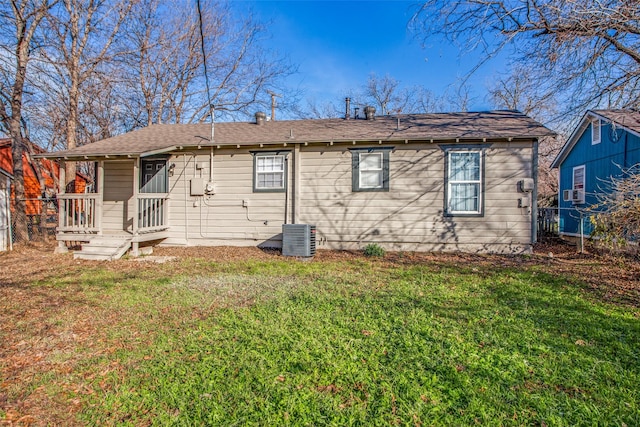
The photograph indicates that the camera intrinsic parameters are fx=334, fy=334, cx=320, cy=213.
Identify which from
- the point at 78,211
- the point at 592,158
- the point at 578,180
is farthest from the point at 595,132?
the point at 78,211

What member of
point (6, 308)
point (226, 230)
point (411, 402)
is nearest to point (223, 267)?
point (226, 230)

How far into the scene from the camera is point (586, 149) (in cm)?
1298

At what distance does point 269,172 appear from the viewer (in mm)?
9266

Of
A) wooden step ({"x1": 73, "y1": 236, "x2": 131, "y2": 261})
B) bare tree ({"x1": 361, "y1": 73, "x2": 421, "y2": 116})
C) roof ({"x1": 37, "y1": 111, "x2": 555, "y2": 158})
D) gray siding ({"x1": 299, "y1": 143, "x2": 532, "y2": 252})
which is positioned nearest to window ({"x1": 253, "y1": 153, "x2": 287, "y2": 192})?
roof ({"x1": 37, "y1": 111, "x2": 555, "y2": 158})

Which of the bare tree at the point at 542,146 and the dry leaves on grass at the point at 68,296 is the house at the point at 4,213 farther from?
the bare tree at the point at 542,146

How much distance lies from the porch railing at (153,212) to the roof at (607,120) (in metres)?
11.6

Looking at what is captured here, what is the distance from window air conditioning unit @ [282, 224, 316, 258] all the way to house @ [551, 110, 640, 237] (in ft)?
25.4

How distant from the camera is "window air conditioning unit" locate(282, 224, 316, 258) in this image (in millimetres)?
8133

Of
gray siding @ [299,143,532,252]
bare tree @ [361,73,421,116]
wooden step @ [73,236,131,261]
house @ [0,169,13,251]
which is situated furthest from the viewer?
bare tree @ [361,73,421,116]

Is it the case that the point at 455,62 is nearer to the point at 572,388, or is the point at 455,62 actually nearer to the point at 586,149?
the point at 572,388

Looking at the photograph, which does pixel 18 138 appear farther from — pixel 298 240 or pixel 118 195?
pixel 298 240

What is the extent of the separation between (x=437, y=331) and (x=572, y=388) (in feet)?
4.02

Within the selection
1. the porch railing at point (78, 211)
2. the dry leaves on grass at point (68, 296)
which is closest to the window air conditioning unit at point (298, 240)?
the dry leaves on grass at point (68, 296)

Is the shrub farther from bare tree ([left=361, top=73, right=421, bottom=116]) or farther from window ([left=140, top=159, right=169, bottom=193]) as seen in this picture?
bare tree ([left=361, top=73, right=421, bottom=116])
